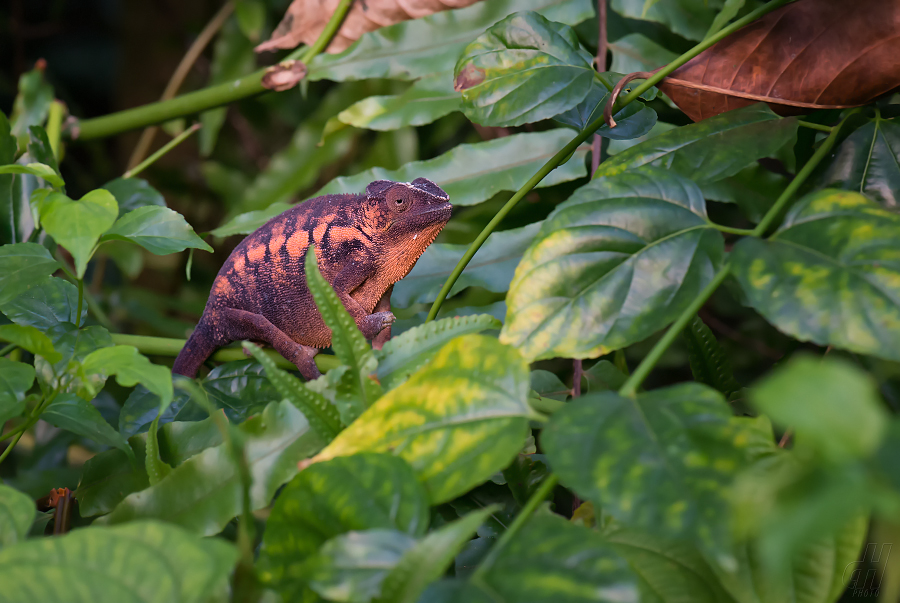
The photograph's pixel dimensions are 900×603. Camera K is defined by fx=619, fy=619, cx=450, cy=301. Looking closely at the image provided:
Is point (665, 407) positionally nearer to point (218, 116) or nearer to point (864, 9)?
point (864, 9)

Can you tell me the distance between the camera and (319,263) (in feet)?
3.37

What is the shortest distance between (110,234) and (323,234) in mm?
371

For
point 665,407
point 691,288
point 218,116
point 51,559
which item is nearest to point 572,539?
point 665,407

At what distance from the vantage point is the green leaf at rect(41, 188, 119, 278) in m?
0.61

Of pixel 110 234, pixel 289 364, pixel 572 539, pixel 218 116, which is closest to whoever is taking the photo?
pixel 572 539

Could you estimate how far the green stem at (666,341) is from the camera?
19.1 inches

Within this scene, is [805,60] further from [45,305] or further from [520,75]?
[45,305]

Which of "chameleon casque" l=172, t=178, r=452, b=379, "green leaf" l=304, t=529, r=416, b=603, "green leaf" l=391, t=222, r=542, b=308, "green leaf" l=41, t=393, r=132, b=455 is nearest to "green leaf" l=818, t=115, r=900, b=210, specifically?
"green leaf" l=391, t=222, r=542, b=308

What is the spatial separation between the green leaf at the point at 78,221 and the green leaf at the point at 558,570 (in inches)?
18.3

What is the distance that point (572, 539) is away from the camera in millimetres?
419

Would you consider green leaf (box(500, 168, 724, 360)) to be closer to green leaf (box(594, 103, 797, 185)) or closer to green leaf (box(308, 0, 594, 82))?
green leaf (box(594, 103, 797, 185))

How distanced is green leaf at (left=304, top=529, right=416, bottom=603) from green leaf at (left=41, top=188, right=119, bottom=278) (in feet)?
1.19

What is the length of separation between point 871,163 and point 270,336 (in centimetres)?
88

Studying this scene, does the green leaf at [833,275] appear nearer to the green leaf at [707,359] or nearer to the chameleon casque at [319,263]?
the green leaf at [707,359]
